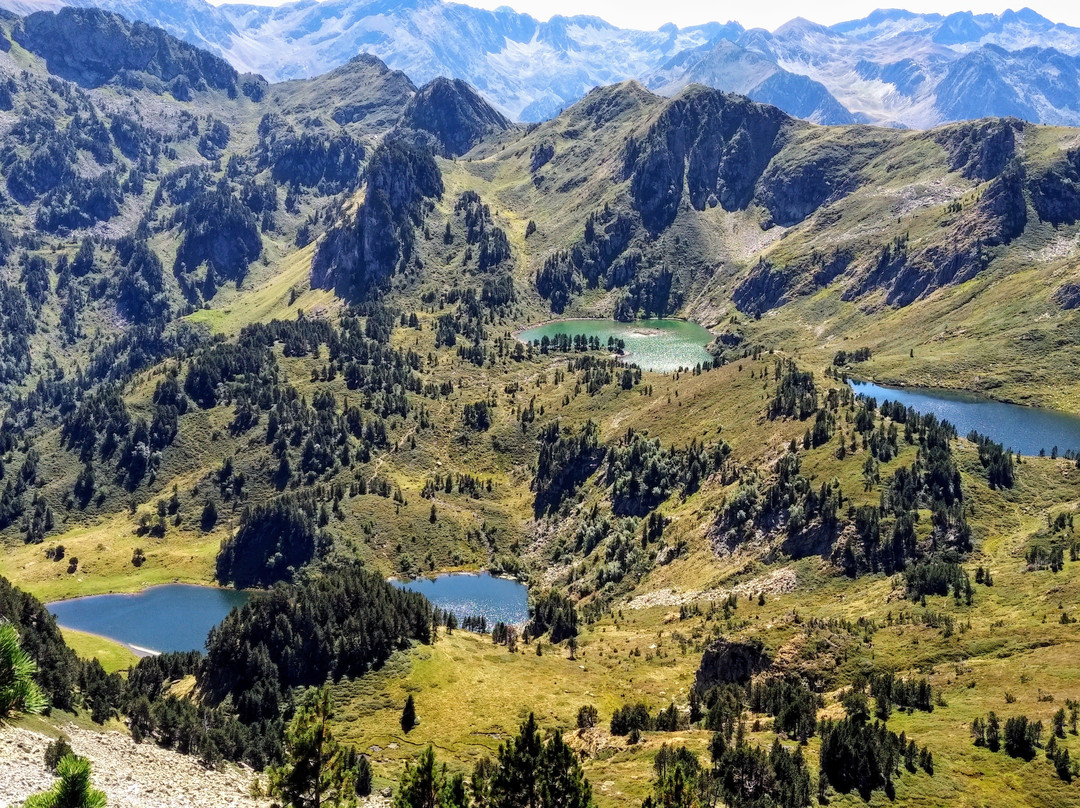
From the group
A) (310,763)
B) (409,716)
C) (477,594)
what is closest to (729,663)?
(409,716)

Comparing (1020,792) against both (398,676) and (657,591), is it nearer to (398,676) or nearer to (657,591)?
(398,676)

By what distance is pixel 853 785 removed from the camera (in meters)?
64.9

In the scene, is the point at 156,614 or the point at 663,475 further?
the point at 663,475

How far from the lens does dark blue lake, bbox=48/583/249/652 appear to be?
16750 centimetres

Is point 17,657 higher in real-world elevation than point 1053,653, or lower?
higher

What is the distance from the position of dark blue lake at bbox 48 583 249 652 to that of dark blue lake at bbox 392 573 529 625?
4220cm

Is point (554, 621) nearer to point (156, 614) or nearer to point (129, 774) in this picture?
point (129, 774)

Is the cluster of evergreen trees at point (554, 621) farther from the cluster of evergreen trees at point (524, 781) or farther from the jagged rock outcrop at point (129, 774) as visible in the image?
the cluster of evergreen trees at point (524, 781)

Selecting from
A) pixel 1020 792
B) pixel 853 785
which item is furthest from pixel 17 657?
pixel 1020 792

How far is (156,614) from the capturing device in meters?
180

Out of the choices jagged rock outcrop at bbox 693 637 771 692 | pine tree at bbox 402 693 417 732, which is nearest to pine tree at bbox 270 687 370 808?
pine tree at bbox 402 693 417 732

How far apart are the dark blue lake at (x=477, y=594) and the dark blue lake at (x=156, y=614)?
138 feet

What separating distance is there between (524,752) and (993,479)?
411 feet

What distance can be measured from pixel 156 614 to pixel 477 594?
72.8 m
